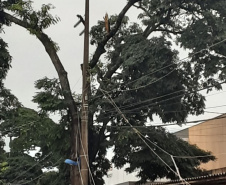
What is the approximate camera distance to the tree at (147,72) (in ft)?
51.7

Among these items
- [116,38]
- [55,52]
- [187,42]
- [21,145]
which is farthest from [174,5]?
[21,145]

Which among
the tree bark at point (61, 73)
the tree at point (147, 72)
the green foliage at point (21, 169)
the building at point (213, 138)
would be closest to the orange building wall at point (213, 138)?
the building at point (213, 138)

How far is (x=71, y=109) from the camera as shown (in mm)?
14859

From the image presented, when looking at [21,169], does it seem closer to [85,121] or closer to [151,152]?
[151,152]

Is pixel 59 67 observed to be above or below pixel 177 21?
below

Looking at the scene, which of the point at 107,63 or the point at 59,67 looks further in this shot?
the point at 107,63

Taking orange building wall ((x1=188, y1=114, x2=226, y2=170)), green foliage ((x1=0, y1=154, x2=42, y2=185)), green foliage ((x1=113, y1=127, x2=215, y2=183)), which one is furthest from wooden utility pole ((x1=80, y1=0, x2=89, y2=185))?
green foliage ((x1=0, y1=154, x2=42, y2=185))

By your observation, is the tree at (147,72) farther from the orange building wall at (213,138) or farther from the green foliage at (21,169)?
the green foliage at (21,169)

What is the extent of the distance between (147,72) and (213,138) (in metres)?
6.30

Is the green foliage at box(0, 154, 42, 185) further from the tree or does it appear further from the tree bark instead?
the tree bark

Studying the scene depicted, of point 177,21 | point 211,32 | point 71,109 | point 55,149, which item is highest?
point 177,21

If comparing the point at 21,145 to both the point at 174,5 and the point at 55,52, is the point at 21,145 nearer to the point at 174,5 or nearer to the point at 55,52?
the point at 55,52

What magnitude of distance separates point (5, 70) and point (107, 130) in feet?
15.6

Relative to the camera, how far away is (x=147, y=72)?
16906 millimetres
